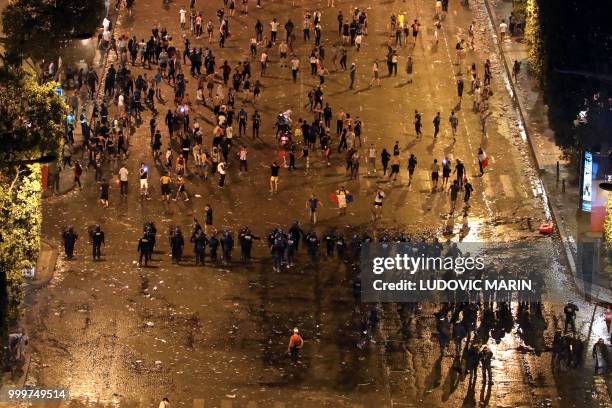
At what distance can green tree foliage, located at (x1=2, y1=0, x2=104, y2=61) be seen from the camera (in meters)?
73.0

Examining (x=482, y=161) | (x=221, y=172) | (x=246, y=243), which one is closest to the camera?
(x=246, y=243)

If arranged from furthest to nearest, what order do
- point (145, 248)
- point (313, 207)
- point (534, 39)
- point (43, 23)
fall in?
point (534, 39) → point (313, 207) → point (145, 248) → point (43, 23)

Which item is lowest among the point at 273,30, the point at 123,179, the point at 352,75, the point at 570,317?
the point at 570,317

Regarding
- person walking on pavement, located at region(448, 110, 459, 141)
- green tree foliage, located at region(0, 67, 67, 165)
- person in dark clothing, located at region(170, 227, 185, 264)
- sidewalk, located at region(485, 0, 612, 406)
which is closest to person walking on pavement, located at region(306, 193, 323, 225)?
person in dark clothing, located at region(170, 227, 185, 264)

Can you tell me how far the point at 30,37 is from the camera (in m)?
73.5

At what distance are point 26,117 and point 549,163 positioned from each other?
30941 mm

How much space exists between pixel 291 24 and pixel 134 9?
30.6 ft

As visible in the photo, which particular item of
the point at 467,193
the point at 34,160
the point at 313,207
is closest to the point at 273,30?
the point at 467,193

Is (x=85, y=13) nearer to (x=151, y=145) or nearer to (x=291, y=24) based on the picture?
(x=151, y=145)

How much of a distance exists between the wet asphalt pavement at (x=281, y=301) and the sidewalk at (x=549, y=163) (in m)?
0.71

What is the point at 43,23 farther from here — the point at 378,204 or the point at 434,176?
the point at 434,176

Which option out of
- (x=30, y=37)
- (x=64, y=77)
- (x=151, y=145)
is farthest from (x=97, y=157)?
(x=30, y=37)

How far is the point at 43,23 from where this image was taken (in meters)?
73.8

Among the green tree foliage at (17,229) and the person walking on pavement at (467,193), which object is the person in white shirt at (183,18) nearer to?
the person walking on pavement at (467,193)
